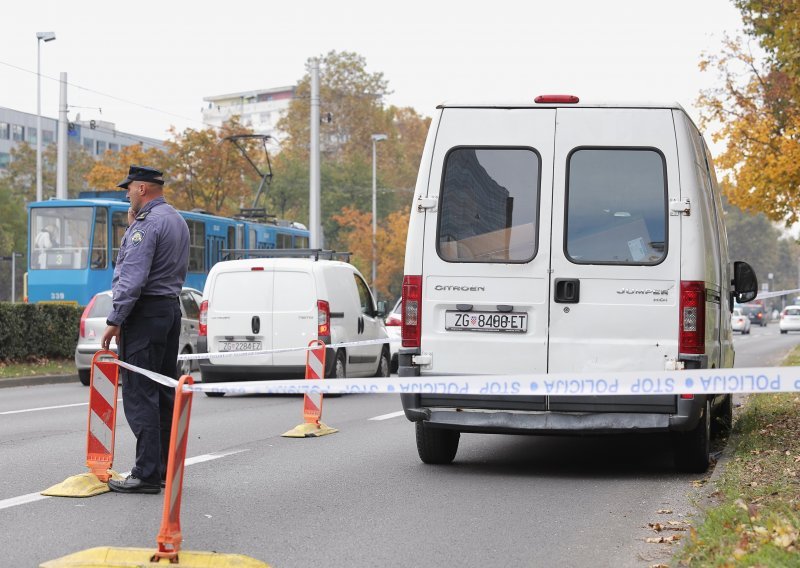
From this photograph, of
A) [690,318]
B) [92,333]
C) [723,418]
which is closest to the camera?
[690,318]

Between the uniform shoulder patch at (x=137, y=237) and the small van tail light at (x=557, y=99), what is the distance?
293cm

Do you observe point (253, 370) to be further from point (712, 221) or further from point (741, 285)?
point (712, 221)

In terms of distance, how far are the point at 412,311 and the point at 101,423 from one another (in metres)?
2.28

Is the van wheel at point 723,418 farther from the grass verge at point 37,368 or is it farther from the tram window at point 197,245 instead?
the tram window at point 197,245

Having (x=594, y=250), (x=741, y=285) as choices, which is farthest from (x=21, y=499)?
(x=741, y=285)

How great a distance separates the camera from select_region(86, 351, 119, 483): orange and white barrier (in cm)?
809

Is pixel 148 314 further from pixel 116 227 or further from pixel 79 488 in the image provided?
pixel 116 227

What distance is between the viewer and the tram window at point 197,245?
31859 mm

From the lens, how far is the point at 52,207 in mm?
29469

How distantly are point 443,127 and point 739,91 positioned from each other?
17.3 metres

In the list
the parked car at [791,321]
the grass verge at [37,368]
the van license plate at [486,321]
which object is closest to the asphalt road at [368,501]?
the van license plate at [486,321]

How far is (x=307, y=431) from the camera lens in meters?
11.9

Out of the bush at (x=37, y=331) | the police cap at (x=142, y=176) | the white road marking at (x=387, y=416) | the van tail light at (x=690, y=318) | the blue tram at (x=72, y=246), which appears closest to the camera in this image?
the police cap at (x=142, y=176)

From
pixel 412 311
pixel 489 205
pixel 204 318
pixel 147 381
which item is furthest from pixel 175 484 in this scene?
pixel 204 318
